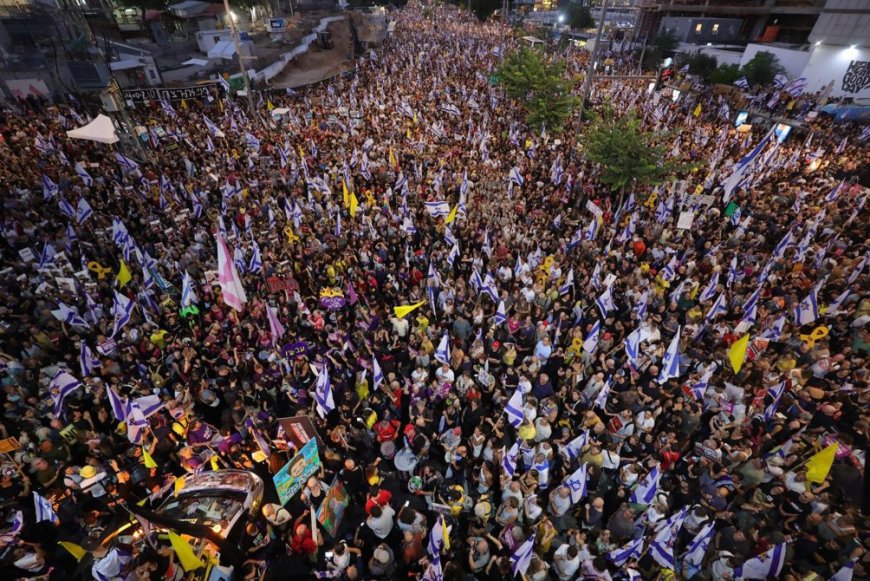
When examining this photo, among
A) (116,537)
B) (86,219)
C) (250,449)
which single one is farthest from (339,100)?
(116,537)

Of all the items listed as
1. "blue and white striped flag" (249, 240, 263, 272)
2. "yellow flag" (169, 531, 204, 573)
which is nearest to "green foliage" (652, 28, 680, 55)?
"blue and white striped flag" (249, 240, 263, 272)

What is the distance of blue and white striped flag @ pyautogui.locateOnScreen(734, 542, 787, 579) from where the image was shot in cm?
552

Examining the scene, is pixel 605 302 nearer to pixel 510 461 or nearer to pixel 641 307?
pixel 641 307

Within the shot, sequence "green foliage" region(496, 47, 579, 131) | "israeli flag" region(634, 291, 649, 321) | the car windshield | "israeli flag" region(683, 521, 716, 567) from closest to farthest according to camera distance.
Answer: "israeli flag" region(683, 521, 716, 567)
the car windshield
"israeli flag" region(634, 291, 649, 321)
"green foliage" region(496, 47, 579, 131)

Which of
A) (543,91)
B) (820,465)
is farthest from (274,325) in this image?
(543,91)

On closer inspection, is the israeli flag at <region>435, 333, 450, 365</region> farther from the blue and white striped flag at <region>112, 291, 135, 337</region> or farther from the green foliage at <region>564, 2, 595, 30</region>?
the green foliage at <region>564, 2, 595, 30</region>

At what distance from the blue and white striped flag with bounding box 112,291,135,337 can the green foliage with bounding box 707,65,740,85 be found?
142ft

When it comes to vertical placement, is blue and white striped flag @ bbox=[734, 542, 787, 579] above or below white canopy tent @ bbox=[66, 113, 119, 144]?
below

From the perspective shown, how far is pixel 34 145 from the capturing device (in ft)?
60.4

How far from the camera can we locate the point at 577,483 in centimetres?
656

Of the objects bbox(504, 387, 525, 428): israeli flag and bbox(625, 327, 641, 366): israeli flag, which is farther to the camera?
bbox(625, 327, 641, 366): israeli flag

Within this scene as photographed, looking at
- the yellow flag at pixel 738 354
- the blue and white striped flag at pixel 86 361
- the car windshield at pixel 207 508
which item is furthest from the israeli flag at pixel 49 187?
the yellow flag at pixel 738 354

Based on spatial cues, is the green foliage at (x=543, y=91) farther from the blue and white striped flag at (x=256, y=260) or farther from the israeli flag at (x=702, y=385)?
the israeli flag at (x=702, y=385)

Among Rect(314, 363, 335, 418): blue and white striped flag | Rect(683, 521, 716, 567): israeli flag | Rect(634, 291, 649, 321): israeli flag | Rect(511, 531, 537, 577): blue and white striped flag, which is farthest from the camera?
Rect(634, 291, 649, 321): israeli flag
